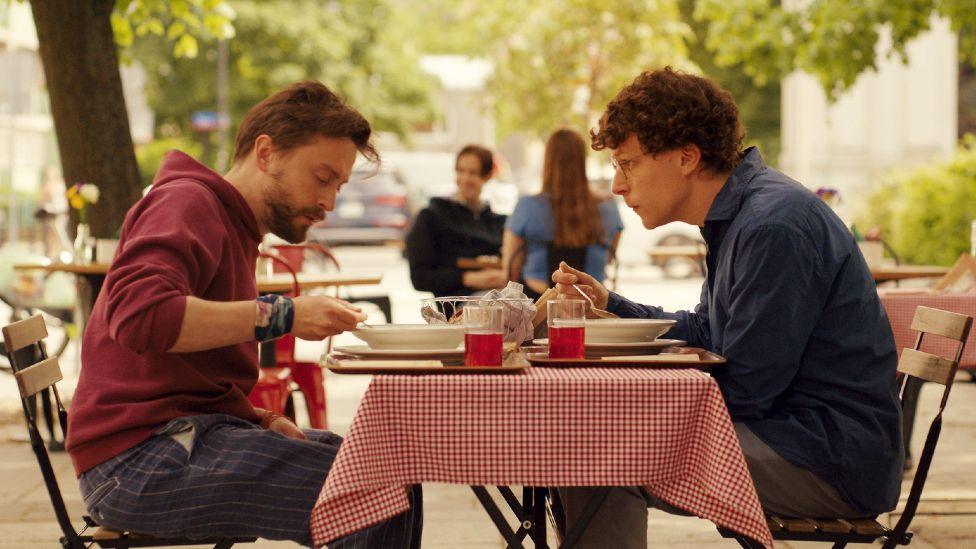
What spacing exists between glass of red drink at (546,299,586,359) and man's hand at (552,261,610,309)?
479 mm

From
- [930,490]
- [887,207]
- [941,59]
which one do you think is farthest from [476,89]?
[930,490]

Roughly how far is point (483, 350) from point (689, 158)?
0.91m

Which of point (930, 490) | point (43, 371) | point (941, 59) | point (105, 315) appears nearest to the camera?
point (105, 315)

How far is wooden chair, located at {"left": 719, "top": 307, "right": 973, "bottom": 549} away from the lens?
3.32 meters

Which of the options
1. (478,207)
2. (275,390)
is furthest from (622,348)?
(478,207)

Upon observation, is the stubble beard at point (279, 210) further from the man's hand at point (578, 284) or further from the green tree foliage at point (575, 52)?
the green tree foliage at point (575, 52)

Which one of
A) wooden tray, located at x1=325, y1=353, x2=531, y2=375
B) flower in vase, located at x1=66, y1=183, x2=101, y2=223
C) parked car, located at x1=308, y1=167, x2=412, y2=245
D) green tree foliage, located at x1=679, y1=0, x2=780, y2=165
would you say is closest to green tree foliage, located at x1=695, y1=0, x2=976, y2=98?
flower in vase, located at x1=66, y1=183, x2=101, y2=223

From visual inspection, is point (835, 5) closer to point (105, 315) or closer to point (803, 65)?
point (803, 65)

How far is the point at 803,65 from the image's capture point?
38.7 feet

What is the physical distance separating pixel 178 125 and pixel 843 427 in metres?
36.9

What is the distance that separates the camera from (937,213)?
1262 centimetres

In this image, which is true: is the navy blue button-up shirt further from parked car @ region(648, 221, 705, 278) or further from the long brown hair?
parked car @ region(648, 221, 705, 278)

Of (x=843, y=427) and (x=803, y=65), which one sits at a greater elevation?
(x=803, y=65)

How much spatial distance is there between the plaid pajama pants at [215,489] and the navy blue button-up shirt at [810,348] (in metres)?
0.91
